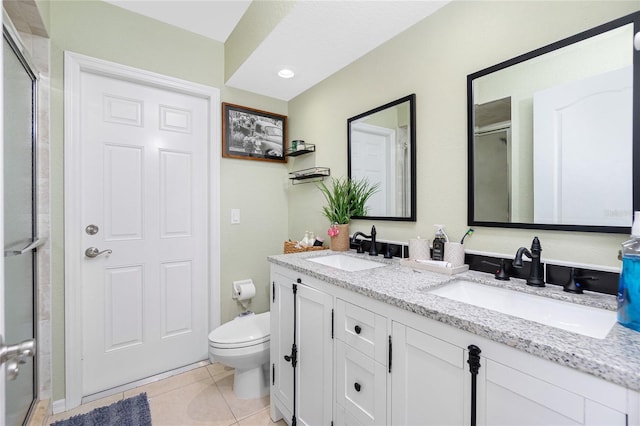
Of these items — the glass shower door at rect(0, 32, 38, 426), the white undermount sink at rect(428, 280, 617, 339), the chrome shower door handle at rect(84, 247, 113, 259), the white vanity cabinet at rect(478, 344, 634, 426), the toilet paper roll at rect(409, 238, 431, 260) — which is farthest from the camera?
the chrome shower door handle at rect(84, 247, 113, 259)

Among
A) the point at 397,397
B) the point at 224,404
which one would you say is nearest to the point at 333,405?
the point at 397,397

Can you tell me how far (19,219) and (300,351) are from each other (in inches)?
58.0

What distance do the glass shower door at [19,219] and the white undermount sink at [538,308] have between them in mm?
1718

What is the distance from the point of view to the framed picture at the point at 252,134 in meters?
2.35

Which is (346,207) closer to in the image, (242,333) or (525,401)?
(242,333)

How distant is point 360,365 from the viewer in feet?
3.66

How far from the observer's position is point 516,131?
47.9 inches

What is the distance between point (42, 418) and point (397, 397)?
1.91 metres

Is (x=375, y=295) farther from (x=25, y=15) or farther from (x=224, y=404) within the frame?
(x=25, y=15)

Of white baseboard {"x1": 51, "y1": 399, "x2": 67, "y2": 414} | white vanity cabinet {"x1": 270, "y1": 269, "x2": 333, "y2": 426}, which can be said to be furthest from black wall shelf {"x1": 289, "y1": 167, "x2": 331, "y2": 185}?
white baseboard {"x1": 51, "y1": 399, "x2": 67, "y2": 414}

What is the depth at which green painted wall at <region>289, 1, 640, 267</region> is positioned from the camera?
3.50 feet

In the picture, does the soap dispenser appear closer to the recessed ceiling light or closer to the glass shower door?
the recessed ceiling light

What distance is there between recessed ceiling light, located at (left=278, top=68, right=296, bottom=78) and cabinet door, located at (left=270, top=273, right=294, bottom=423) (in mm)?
1443

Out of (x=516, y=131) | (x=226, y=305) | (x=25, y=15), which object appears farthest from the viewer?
(x=226, y=305)
